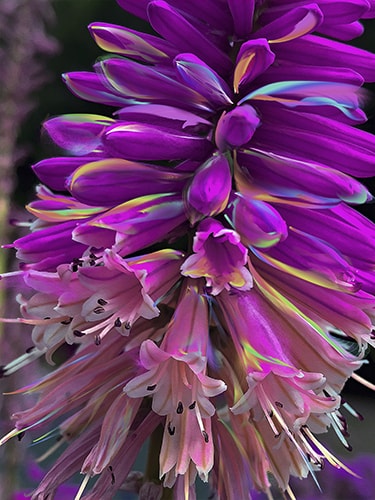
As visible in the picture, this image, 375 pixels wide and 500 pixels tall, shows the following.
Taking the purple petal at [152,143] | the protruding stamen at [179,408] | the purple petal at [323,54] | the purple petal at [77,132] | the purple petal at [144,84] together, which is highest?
the purple petal at [323,54]

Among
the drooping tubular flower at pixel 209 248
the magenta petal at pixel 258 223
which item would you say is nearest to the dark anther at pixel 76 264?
the drooping tubular flower at pixel 209 248

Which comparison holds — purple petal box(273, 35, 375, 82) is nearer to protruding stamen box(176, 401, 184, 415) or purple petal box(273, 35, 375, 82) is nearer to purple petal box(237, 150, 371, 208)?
purple petal box(237, 150, 371, 208)

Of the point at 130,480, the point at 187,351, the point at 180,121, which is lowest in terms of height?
the point at 130,480

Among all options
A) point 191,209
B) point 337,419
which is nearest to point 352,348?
point 337,419

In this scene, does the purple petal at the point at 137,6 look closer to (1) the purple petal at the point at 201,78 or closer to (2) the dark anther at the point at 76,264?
(1) the purple petal at the point at 201,78

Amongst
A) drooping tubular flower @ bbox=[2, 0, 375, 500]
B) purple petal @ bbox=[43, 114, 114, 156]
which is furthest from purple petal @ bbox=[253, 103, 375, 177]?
purple petal @ bbox=[43, 114, 114, 156]

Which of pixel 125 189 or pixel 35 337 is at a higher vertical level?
pixel 125 189

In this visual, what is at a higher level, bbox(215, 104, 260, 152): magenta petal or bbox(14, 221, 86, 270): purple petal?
bbox(215, 104, 260, 152): magenta petal

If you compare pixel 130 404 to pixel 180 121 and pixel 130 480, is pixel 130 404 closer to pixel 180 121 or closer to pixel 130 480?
pixel 130 480
